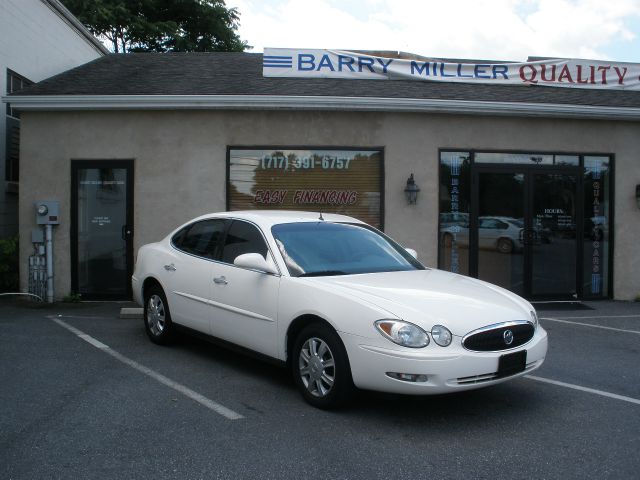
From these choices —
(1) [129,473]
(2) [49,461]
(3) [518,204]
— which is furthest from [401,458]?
(3) [518,204]

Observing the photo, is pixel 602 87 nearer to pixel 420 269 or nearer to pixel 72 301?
pixel 420 269

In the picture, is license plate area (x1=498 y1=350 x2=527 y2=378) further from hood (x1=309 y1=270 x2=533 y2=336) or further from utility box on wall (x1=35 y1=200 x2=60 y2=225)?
utility box on wall (x1=35 y1=200 x2=60 y2=225)

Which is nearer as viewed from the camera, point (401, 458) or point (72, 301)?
point (401, 458)

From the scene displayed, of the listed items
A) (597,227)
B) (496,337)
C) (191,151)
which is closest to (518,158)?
(597,227)

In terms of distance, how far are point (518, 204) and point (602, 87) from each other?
296cm

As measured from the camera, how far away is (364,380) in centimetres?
453

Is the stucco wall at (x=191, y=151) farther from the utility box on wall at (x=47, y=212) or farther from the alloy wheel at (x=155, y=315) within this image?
the alloy wheel at (x=155, y=315)

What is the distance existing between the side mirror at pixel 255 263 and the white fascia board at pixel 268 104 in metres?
5.26

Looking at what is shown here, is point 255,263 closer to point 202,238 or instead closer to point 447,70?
point 202,238

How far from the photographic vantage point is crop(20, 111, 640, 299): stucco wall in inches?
412

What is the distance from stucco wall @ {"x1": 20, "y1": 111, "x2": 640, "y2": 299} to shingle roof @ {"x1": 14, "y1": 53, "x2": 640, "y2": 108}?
0.40 m

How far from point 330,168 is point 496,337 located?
642 centimetres

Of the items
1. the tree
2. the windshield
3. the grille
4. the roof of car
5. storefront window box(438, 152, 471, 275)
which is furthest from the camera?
the tree

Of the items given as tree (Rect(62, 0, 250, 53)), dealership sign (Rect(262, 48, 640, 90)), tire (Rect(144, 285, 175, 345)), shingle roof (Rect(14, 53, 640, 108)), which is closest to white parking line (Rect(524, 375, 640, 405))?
tire (Rect(144, 285, 175, 345))
